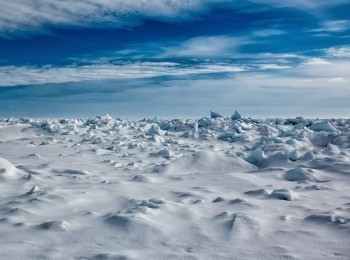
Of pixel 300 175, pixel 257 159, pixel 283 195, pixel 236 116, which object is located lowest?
pixel 236 116

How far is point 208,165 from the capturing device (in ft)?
21.5

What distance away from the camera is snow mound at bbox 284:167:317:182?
555 centimetres

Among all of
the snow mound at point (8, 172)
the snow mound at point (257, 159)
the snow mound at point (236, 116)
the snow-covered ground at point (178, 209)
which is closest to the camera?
the snow-covered ground at point (178, 209)

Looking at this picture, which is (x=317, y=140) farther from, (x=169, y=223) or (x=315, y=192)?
(x=169, y=223)

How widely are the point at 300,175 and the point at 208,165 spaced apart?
1581 mm

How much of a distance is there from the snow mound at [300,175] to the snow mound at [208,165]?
40.3 inches

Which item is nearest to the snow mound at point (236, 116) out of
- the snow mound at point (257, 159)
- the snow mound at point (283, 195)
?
the snow mound at point (257, 159)

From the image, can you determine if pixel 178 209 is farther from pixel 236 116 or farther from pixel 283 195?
pixel 236 116

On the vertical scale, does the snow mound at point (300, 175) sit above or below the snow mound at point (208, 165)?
above

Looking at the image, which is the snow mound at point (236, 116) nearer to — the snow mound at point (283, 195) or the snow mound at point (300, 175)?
the snow mound at point (300, 175)

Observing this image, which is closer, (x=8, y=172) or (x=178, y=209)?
(x=178, y=209)

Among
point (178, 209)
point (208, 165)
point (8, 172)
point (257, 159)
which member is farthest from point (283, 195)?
point (8, 172)

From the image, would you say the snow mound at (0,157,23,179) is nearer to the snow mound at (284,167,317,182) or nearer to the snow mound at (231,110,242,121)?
the snow mound at (284,167,317,182)

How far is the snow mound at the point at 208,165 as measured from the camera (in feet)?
20.7
